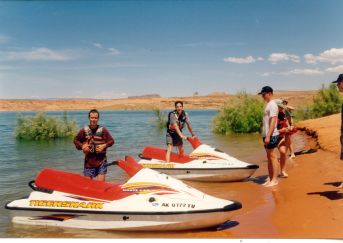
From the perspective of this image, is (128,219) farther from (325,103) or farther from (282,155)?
(325,103)

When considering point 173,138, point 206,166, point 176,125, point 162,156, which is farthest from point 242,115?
point 206,166

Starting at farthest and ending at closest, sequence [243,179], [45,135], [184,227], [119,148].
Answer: [45,135] < [119,148] < [243,179] < [184,227]

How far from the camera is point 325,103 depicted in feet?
82.2

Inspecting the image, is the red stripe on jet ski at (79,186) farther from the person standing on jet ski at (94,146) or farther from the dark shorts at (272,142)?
the dark shorts at (272,142)

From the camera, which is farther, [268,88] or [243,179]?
[243,179]

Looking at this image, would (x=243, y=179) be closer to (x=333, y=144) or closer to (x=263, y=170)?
(x=263, y=170)

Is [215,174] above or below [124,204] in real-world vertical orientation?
below

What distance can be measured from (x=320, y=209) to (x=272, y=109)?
247 cm

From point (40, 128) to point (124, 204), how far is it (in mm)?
21847

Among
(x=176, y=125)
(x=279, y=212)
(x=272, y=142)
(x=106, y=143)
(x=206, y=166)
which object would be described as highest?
(x=176, y=125)

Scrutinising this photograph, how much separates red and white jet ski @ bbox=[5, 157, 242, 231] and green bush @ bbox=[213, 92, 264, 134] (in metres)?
20.7

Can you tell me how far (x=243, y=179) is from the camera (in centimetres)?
1005

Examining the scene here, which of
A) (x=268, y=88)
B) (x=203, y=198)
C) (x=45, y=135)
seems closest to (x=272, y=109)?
(x=268, y=88)

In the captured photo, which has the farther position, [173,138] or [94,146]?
[173,138]
